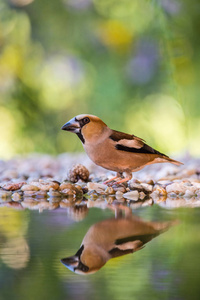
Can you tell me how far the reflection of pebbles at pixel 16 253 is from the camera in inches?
31.8

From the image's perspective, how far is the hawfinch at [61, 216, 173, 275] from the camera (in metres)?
0.80

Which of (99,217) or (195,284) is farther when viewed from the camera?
(99,217)

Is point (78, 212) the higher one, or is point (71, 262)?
point (78, 212)

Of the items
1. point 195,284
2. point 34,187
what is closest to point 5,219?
point 34,187

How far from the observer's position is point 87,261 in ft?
2.67

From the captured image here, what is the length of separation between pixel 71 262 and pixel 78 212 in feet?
1.90

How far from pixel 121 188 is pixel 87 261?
3.28 feet

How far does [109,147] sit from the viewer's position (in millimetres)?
1788

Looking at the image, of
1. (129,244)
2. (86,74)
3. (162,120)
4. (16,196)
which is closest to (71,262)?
(129,244)

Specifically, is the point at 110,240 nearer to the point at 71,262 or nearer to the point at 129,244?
the point at 129,244

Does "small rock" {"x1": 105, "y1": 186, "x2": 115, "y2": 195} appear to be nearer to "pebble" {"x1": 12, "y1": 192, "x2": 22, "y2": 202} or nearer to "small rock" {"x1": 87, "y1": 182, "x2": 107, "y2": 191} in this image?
"small rock" {"x1": 87, "y1": 182, "x2": 107, "y2": 191}

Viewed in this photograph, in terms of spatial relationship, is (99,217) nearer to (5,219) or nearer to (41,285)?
(5,219)

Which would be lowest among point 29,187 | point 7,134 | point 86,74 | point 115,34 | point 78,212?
point 78,212

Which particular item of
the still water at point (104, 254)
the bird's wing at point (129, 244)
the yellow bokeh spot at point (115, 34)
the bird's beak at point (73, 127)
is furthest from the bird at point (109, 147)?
the yellow bokeh spot at point (115, 34)
